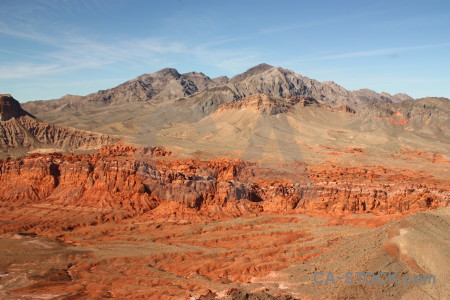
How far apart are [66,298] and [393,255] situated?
70.5 ft

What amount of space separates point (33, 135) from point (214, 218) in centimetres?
6719

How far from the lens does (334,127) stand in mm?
142625

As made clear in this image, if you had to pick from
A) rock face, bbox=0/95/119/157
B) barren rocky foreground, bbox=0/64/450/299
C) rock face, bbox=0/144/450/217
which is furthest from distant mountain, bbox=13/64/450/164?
rock face, bbox=0/144/450/217

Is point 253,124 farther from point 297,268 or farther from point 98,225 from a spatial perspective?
point 297,268

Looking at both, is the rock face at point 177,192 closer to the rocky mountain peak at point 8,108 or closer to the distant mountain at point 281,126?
the distant mountain at point 281,126

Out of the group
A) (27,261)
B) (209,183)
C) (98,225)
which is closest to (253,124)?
(209,183)

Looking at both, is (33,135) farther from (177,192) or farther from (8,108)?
(177,192)

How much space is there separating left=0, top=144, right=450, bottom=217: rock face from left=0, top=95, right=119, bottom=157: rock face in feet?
110

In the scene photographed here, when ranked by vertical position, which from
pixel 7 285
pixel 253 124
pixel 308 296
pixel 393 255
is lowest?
pixel 7 285

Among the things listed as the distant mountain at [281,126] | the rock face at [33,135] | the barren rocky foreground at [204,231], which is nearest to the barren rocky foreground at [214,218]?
the barren rocky foreground at [204,231]

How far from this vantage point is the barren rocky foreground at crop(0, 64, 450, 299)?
26.4m

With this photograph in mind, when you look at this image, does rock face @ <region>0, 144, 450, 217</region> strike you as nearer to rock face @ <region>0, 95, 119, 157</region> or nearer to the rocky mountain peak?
rock face @ <region>0, 95, 119, 157</region>

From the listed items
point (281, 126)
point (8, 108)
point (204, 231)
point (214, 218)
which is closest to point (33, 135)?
point (8, 108)

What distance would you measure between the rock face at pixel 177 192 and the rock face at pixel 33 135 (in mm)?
33494
